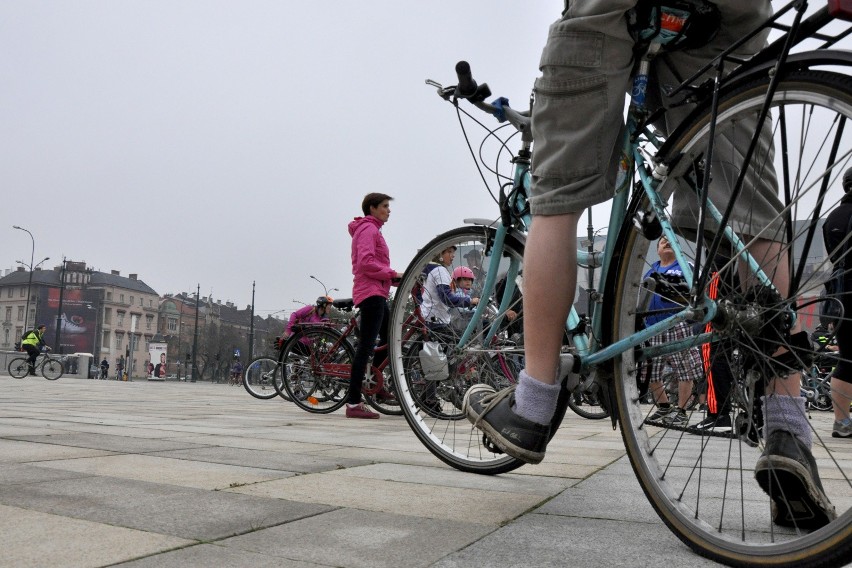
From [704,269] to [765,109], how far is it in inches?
14.6

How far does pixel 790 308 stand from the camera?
1622 millimetres

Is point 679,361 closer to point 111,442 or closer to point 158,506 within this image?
point 158,506

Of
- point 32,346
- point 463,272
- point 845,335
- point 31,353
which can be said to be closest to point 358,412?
point 463,272

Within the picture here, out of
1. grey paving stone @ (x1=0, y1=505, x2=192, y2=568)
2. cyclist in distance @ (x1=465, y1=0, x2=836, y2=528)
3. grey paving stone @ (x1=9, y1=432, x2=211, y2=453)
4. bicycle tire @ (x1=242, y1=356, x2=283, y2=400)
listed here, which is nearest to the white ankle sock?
cyclist in distance @ (x1=465, y1=0, x2=836, y2=528)

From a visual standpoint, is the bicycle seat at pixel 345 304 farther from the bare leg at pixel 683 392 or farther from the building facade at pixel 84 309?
the building facade at pixel 84 309

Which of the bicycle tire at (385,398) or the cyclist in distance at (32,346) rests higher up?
the cyclist in distance at (32,346)

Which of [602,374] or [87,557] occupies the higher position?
[602,374]

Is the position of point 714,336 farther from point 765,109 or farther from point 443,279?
point 443,279

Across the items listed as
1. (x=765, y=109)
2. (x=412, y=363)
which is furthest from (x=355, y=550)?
(x=412, y=363)

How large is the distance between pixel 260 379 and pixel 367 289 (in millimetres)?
5879

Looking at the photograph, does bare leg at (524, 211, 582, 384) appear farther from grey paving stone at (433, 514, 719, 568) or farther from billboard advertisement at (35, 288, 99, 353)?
billboard advertisement at (35, 288, 99, 353)

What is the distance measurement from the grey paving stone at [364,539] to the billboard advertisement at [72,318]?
10739cm

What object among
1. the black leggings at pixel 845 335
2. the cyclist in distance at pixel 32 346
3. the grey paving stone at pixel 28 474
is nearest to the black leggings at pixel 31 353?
the cyclist in distance at pixel 32 346

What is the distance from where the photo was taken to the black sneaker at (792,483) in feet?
5.41
